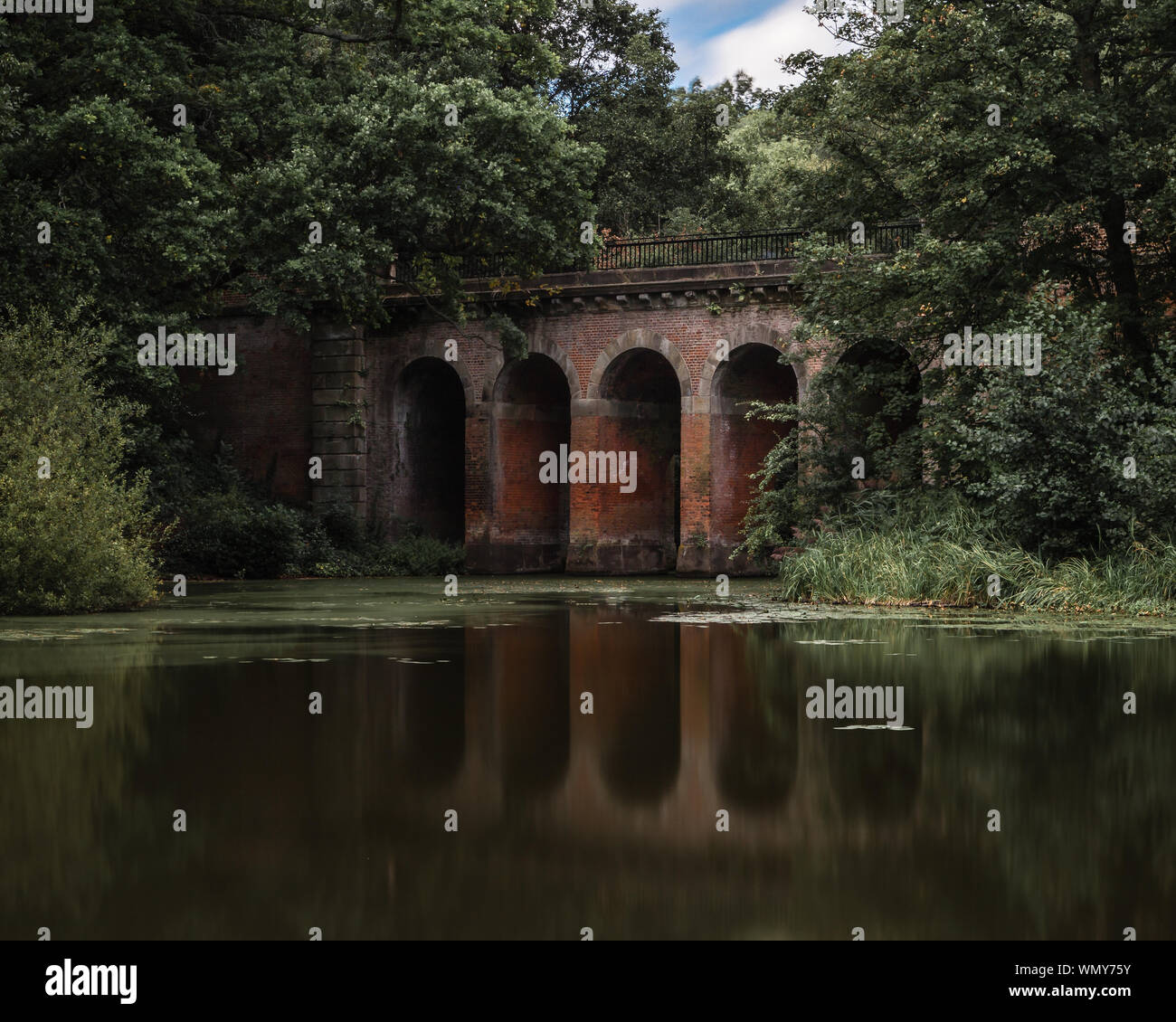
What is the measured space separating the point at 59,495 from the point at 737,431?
19212 millimetres

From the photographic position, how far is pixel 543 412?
37969mm

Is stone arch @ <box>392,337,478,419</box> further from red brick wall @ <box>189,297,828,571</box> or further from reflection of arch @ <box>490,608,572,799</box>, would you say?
reflection of arch @ <box>490,608,572,799</box>

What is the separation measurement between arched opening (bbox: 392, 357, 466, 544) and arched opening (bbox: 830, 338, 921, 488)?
15090mm

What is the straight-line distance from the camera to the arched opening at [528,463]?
3672cm

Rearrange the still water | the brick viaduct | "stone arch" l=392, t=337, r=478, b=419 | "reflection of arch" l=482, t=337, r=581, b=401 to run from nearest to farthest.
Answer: the still water, the brick viaduct, "reflection of arch" l=482, t=337, r=581, b=401, "stone arch" l=392, t=337, r=478, b=419

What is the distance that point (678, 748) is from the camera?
7949mm

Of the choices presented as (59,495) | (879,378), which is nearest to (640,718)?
(59,495)

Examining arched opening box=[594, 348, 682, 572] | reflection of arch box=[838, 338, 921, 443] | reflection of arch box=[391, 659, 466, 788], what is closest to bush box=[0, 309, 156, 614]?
reflection of arch box=[391, 659, 466, 788]

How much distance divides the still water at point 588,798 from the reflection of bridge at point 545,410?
20.9 metres

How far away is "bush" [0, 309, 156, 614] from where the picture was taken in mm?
18328

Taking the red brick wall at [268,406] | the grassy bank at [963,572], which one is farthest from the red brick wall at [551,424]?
the grassy bank at [963,572]

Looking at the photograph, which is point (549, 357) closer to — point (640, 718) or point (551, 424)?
point (551, 424)

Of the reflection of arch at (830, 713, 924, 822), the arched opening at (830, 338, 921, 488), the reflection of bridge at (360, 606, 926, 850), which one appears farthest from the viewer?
the arched opening at (830, 338, 921, 488)
